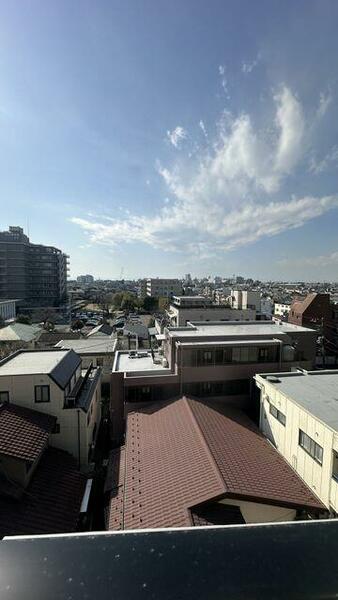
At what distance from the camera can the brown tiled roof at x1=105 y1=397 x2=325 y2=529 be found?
7355 millimetres

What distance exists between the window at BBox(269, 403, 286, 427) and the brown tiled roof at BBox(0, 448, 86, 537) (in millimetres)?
6411

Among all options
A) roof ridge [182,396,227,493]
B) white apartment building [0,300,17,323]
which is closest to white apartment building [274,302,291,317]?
white apartment building [0,300,17,323]

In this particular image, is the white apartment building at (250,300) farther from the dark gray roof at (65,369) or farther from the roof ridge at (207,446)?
the roof ridge at (207,446)

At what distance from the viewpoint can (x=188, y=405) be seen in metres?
12.0

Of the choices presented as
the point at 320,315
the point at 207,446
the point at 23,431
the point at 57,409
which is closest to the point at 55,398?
the point at 57,409

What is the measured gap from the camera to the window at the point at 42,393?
10.9 m

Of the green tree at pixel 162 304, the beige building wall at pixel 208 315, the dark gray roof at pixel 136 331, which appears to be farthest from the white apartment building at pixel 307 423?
the green tree at pixel 162 304

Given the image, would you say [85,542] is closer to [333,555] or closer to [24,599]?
[24,599]

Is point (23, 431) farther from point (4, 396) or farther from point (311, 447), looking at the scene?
point (311, 447)

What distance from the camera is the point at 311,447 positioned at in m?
8.61

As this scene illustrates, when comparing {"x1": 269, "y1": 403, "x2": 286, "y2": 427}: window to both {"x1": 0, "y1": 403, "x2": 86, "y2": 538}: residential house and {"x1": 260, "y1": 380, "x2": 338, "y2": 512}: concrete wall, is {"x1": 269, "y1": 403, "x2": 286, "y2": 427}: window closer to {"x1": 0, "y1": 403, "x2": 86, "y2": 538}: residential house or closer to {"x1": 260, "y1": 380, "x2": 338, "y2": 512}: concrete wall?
{"x1": 260, "y1": 380, "x2": 338, "y2": 512}: concrete wall

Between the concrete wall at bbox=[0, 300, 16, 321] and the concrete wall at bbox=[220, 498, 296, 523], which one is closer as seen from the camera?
the concrete wall at bbox=[220, 498, 296, 523]

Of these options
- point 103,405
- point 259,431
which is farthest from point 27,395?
point 259,431

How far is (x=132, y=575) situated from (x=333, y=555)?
616 millimetres
